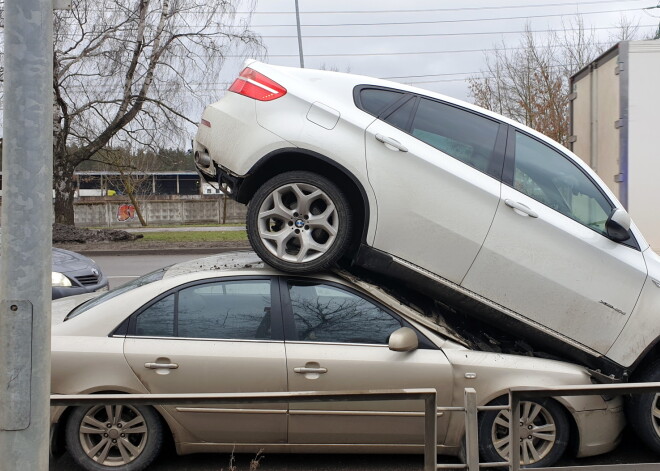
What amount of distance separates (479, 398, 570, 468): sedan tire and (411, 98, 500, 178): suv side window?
1.45 m

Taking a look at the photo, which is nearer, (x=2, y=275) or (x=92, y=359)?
(x=2, y=275)

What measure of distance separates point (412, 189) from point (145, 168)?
3725 cm

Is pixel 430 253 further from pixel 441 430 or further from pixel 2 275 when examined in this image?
pixel 2 275

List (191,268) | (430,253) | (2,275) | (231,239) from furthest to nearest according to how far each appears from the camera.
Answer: (231,239)
(191,268)
(430,253)
(2,275)

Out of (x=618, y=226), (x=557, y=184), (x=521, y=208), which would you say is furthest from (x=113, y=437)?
(x=618, y=226)

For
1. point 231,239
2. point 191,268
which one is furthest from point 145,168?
point 191,268

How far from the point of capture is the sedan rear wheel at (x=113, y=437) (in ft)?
12.5

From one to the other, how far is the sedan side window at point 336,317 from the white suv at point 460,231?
17 cm

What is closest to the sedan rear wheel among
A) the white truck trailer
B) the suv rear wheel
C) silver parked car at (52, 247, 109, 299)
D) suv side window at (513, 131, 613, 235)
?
the suv rear wheel

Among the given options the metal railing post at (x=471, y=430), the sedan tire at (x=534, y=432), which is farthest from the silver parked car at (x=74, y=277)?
the metal railing post at (x=471, y=430)

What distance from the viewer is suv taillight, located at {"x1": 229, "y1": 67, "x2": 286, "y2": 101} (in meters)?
4.33

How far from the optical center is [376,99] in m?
4.37

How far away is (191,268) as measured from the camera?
442cm

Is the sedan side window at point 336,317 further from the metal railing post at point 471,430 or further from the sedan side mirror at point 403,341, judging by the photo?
the metal railing post at point 471,430
